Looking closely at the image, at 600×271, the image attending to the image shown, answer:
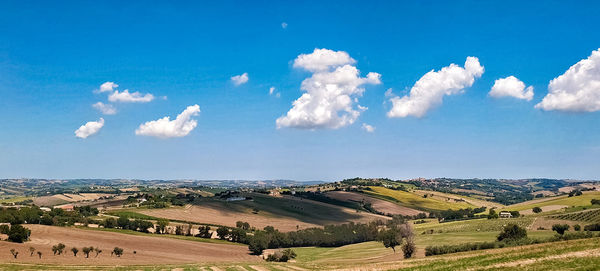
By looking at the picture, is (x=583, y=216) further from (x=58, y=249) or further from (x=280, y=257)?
(x=58, y=249)

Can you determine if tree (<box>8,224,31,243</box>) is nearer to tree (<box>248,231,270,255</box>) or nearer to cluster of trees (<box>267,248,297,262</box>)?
tree (<box>248,231,270,255</box>)

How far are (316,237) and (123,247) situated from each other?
7248cm

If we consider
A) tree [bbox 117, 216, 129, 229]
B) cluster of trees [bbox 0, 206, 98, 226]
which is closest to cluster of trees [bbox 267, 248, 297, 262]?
tree [bbox 117, 216, 129, 229]

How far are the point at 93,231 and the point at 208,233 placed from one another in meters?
38.7

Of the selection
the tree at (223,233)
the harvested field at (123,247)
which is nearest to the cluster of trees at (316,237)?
the tree at (223,233)

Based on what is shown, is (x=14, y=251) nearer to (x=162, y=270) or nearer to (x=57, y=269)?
(x=57, y=269)

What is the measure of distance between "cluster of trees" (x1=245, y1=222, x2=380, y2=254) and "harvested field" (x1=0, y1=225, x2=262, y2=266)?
871 cm

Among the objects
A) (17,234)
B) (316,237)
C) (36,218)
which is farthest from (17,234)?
(316,237)

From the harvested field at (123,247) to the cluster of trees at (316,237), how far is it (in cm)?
871

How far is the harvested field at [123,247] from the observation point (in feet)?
279

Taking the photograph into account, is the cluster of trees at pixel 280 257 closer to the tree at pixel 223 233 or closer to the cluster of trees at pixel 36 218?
the tree at pixel 223 233

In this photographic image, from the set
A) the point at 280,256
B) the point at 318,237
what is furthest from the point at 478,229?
the point at 280,256

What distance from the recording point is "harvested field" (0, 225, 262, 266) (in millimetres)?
85125

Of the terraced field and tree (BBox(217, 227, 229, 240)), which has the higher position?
the terraced field
